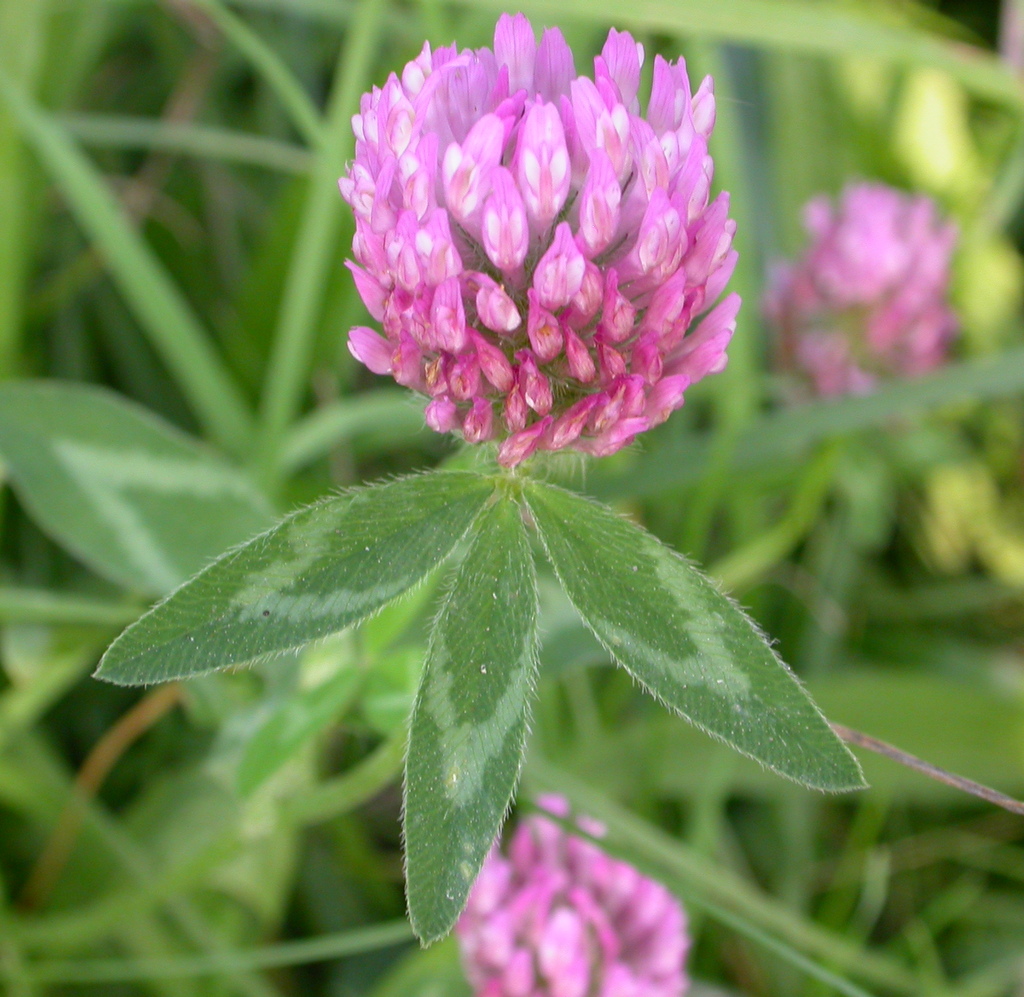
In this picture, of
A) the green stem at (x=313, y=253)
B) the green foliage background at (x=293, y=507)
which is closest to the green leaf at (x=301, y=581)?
the green foliage background at (x=293, y=507)

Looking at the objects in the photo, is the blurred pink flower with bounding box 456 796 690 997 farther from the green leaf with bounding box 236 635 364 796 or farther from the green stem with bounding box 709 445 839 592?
the green stem with bounding box 709 445 839 592

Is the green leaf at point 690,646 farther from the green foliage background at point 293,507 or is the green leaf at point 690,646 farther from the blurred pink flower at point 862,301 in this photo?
the blurred pink flower at point 862,301

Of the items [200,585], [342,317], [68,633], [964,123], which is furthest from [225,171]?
[964,123]

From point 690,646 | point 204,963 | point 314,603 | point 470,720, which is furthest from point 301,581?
point 204,963

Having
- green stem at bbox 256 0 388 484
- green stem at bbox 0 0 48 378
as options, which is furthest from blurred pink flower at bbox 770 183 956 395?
green stem at bbox 0 0 48 378

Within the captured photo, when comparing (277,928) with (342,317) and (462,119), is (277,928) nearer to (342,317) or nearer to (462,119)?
(342,317)

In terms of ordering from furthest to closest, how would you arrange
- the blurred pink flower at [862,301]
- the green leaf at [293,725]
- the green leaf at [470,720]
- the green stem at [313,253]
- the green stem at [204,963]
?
the blurred pink flower at [862,301], the green stem at [313,253], the green stem at [204,963], the green leaf at [293,725], the green leaf at [470,720]

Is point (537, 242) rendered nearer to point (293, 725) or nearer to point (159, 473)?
point (293, 725)
